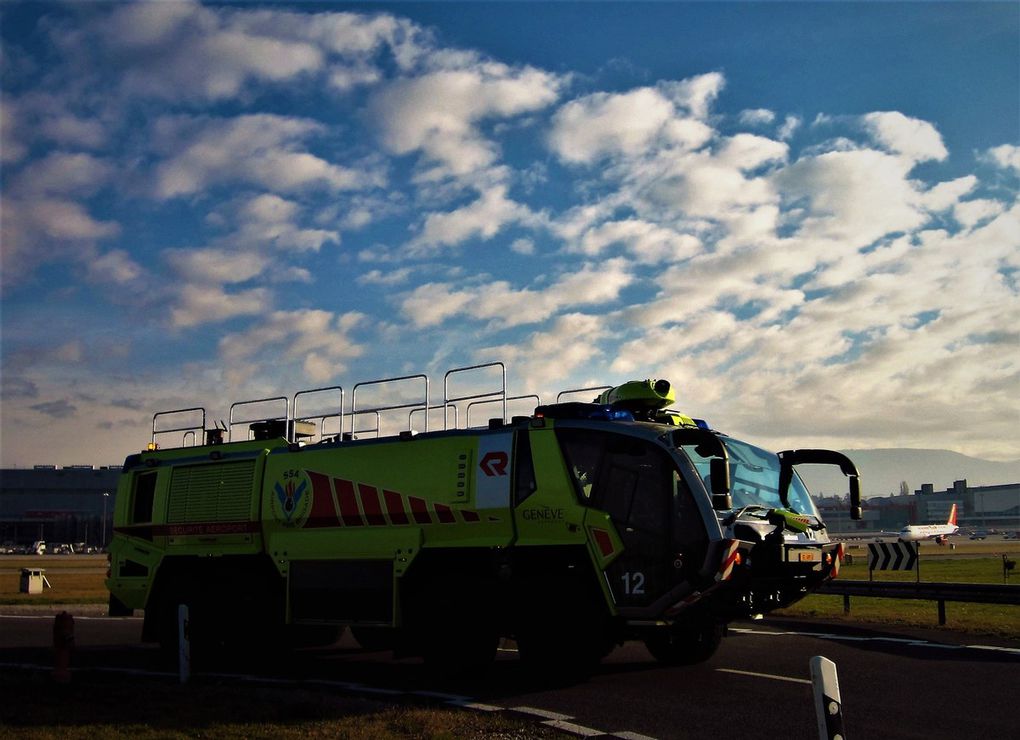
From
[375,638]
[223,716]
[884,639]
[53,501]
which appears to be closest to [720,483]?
[223,716]

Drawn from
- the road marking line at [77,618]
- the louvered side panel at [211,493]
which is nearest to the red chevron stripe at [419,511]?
the louvered side panel at [211,493]

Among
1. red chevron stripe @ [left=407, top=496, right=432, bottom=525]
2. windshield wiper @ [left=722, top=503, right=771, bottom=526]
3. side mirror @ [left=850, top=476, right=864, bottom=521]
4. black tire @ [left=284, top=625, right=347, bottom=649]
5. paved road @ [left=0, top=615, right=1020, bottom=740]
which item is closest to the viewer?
paved road @ [left=0, top=615, right=1020, bottom=740]

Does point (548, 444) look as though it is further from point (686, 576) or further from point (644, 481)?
point (686, 576)

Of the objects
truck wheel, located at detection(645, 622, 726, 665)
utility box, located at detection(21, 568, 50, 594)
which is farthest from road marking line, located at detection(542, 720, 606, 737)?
utility box, located at detection(21, 568, 50, 594)

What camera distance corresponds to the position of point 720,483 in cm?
949

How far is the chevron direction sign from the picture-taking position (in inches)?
750

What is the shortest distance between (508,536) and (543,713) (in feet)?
7.67

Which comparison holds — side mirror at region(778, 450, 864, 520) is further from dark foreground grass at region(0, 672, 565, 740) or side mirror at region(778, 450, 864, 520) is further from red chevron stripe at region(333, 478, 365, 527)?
red chevron stripe at region(333, 478, 365, 527)

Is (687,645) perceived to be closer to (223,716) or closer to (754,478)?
(754,478)

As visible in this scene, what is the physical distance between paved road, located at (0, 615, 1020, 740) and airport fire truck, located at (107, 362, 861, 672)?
0.52 meters

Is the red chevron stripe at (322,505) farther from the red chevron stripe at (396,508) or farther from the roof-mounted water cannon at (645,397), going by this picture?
the roof-mounted water cannon at (645,397)

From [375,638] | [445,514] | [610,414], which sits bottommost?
[375,638]

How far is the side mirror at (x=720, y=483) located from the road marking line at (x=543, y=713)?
8.35ft

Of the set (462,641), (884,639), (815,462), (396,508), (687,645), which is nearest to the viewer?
(815,462)
